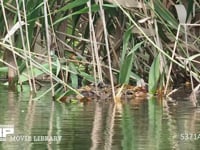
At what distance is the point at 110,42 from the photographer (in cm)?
936

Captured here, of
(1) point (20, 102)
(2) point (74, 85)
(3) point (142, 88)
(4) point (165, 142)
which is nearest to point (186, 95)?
(3) point (142, 88)

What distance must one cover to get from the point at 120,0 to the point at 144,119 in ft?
7.19

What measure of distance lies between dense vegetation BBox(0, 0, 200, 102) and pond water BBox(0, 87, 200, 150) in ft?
1.62

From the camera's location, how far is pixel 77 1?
800cm

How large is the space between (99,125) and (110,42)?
11.3 ft

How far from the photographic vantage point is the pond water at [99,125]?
5082 mm

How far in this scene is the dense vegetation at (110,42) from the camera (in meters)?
8.13

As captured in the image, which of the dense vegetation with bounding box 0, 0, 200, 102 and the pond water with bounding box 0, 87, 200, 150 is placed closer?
the pond water with bounding box 0, 87, 200, 150

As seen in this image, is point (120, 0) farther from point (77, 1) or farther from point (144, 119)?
point (144, 119)

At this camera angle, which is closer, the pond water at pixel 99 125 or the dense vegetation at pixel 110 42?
the pond water at pixel 99 125

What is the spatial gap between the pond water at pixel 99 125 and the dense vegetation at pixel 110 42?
49 centimetres

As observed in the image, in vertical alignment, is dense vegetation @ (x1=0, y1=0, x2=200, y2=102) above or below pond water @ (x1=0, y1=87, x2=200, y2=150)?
above

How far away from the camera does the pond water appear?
508 centimetres

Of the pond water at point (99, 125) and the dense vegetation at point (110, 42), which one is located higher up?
the dense vegetation at point (110, 42)
